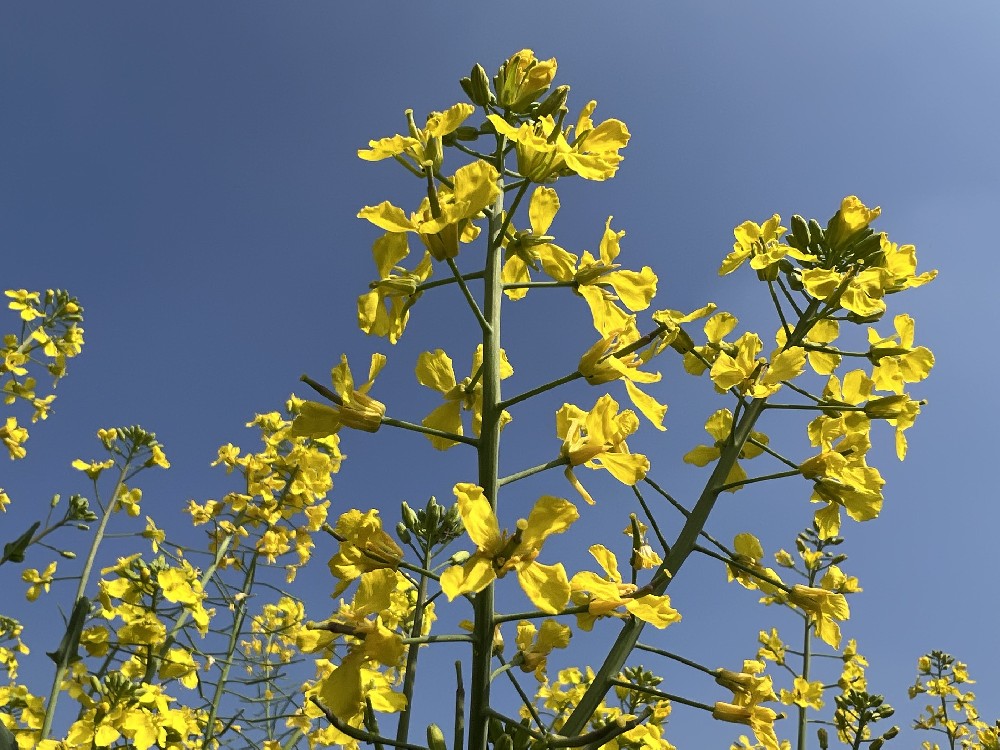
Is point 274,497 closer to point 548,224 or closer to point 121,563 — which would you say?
point 121,563

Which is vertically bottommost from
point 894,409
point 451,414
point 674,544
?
point 674,544

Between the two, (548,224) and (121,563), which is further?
(121,563)

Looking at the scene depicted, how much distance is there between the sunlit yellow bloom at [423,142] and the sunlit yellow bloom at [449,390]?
583mm

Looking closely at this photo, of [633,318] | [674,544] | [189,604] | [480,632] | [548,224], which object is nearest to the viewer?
[480,632]

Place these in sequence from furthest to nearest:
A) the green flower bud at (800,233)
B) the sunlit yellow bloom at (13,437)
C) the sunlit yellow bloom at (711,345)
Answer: the sunlit yellow bloom at (13,437) → the green flower bud at (800,233) → the sunlit yellow bloom at (711,345)

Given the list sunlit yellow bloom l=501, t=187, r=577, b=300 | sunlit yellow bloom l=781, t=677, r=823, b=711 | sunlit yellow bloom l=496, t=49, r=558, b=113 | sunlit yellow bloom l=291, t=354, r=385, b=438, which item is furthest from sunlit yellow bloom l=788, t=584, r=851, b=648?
sunlit yellow bloom l=781, t=677, r=823, b=711

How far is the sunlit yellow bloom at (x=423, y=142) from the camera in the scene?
1902 mm

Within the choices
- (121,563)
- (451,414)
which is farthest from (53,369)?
(451,414)

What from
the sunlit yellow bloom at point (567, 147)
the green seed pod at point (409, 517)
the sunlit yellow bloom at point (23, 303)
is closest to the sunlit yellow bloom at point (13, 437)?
the sunlit yellow bloom at point (23, 303)

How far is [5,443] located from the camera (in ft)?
26.3

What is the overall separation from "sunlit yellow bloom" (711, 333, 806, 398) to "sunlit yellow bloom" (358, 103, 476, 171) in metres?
1.29

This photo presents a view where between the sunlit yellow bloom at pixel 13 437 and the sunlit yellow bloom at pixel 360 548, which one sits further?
the sunlit yellow bloom at pixel 13 437

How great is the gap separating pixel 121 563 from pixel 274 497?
63.7 inches

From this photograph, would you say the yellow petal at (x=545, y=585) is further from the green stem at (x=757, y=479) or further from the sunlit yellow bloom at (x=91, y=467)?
the sunlit yellow bloom at (x=91, y=467)
